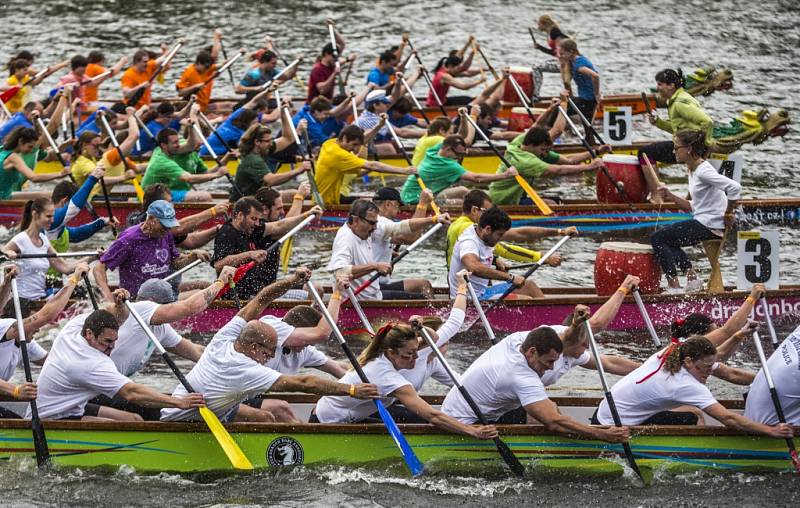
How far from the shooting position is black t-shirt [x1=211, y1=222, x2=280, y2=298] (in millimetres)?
14289

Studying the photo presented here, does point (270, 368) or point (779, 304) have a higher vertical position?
point (270, 368)

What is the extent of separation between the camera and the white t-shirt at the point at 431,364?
11.7 meters

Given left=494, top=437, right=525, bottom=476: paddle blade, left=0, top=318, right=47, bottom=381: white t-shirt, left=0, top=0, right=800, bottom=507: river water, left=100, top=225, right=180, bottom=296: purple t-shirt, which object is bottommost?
left=0, top=0, right=800, bottom=507: river water

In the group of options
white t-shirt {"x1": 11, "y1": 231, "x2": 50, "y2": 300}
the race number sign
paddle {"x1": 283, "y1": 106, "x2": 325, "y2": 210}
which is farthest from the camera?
the race number sign

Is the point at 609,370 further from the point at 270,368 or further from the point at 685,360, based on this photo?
the point at 270,368

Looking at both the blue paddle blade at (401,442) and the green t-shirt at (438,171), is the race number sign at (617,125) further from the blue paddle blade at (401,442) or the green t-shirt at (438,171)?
the blue paddle blade at (401,442)

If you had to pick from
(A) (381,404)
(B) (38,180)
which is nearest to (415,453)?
(A) (381,404)

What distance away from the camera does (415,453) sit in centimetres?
1116

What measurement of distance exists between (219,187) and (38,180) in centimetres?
444

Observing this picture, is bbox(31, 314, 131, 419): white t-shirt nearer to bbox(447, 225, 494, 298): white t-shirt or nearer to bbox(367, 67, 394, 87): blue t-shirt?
bbox(447, 225, 494, 298): white t-shirt

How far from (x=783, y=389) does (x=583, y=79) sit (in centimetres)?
1168

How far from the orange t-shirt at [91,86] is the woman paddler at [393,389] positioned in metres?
14.3

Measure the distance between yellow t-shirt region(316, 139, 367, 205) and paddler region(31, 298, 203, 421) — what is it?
→ 680cm

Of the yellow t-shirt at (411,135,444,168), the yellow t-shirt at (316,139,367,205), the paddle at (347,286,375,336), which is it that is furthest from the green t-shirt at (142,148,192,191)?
the paddle at (347,286,375,336)
